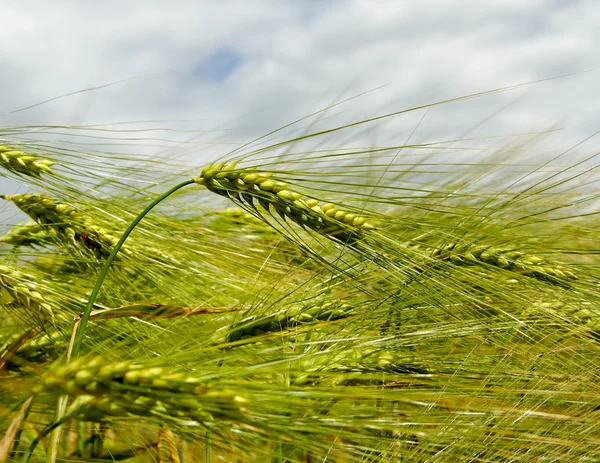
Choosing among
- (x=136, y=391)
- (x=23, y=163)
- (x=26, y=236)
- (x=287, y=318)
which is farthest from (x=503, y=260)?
(x=26, y=236)

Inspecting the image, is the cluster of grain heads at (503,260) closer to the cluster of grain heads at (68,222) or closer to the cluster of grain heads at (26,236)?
the cluster of grain heads at (68,222)

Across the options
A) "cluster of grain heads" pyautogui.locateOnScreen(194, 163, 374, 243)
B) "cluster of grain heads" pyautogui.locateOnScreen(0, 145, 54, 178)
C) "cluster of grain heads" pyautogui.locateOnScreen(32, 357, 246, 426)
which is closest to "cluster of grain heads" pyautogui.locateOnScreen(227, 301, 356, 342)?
"cluster of grain heads" pyautogui.locateOnScreen(194, 163, 374, 243)

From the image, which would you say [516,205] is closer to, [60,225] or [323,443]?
[323,443]

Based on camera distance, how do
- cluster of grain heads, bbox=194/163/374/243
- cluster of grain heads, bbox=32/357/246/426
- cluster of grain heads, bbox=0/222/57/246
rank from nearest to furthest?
cluster of grain heads, bbox=32/357/246/426 < cluster of grain heads, bbox=194/163/374/243 < cluster of grain heads, bbox=0/222/57/246

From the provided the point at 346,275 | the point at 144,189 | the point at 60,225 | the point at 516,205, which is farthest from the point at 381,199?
the point at 60,225

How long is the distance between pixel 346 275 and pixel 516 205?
33 centimetres

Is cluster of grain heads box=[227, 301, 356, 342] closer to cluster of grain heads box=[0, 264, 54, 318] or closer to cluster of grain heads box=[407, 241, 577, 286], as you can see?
cluster of grain heads box=[407, 241, 577, 286]

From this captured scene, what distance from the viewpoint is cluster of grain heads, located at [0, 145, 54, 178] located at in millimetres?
1208

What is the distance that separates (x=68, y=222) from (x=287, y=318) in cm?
47

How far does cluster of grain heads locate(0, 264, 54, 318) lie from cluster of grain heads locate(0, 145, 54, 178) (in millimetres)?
187

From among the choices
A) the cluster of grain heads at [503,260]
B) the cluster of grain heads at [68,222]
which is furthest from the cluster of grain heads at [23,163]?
the cluster of grain heads at [503,260]

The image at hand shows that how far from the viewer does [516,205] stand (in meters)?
1.14

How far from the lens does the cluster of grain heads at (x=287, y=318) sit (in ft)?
3.18

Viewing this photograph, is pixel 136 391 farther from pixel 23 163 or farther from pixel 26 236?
pixel 26 236
